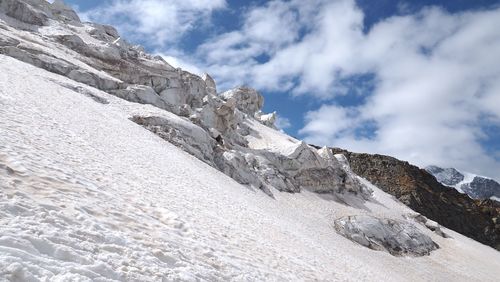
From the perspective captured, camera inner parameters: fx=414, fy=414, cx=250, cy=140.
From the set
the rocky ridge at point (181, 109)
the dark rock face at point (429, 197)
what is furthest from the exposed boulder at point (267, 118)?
the rocky ridge at point (181, 109)

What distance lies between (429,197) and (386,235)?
38.3m

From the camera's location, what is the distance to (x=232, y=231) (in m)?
14.4

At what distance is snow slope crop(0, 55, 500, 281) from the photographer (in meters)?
7.02

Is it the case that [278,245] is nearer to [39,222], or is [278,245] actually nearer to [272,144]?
[39,222]

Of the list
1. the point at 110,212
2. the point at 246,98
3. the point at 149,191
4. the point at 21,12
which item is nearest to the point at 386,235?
the point at 149,191

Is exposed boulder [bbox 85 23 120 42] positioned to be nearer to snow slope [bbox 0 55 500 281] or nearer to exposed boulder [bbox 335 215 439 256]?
snow slope [bbox 0 55 500 281]

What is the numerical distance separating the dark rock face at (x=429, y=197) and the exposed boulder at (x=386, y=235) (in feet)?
80.2

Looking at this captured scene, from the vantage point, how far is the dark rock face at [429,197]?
69062mm

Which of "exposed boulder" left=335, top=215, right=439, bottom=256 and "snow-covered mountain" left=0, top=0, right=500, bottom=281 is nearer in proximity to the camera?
"snow-covered mountain" left=0, top=0, right=500, bottom=281

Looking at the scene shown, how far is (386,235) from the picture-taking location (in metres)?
38.0

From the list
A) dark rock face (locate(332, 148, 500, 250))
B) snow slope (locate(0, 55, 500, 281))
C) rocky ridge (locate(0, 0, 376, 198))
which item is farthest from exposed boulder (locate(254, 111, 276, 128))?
snow slope (locate(0, 55, 500, 281))

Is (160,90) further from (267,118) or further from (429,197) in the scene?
(429,197)

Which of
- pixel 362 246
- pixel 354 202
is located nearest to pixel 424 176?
pixel 354 202

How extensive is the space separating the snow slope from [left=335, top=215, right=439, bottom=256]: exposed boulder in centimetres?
1451
